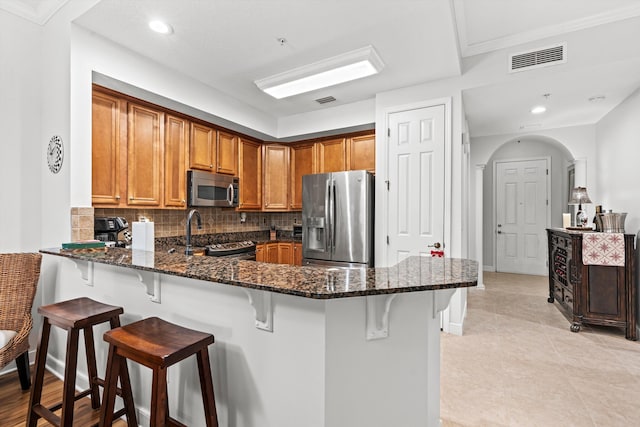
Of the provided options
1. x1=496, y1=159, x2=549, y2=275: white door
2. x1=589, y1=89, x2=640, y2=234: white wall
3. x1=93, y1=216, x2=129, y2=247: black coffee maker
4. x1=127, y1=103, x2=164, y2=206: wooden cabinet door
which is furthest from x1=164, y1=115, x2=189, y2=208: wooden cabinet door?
x1=496, y1=159, x2=549, y2=275: white door

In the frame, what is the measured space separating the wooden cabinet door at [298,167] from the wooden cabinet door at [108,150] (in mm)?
2186

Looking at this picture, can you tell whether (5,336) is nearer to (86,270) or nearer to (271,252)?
(86,270)

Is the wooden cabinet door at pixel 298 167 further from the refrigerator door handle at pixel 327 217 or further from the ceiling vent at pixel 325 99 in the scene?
the refrigerator door handle at pixel 327 217

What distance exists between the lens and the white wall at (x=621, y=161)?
3311 mm

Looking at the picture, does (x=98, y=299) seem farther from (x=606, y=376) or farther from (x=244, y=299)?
(x=606, y=376)

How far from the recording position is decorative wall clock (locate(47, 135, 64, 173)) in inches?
93.7

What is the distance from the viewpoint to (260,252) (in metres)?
4.24

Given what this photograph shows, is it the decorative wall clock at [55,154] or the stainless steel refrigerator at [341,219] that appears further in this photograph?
the stainless steel refrigerator at [341,219]

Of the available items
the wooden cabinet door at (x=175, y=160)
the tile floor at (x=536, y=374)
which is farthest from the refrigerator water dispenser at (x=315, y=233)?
the tile floor at (x=536, y=374)

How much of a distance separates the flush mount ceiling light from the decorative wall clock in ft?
5.52

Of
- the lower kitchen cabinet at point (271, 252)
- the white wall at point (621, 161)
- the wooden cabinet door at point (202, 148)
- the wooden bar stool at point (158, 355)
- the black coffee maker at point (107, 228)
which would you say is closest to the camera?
the wooden bar stool at point (158, 355)

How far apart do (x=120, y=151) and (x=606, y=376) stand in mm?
4336

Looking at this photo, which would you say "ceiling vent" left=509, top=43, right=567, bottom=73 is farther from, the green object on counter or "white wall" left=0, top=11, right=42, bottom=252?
"white wall" left=0, top=11, right=42, bottom=252

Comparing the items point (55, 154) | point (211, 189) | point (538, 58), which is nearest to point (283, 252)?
point (211, 189)
